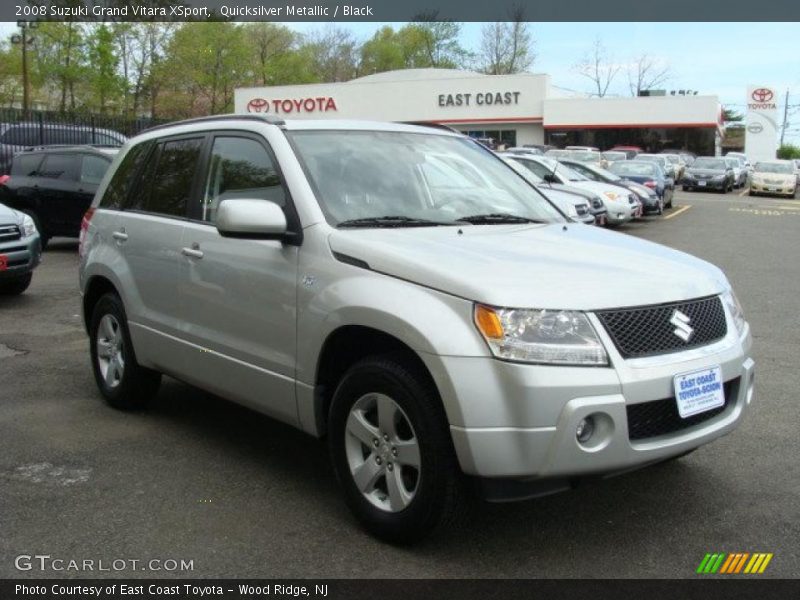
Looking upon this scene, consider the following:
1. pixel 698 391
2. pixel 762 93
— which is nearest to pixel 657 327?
pixel 698 391

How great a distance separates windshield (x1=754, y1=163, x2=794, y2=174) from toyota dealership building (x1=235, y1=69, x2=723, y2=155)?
15.1m

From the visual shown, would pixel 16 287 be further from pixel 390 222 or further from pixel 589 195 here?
pixel 589 195

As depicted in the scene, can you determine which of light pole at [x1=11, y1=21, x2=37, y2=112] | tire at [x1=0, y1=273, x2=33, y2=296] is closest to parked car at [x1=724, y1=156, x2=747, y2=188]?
light pole at [x1=11, y1=21, x2=37, y2=112]

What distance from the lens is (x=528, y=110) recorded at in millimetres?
52875

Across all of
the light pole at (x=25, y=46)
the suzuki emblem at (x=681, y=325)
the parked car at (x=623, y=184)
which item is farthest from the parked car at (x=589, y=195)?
the light pole at (x=25, y=46)

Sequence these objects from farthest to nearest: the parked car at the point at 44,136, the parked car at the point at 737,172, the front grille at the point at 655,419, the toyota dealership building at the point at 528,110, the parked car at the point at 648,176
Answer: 1. the toyota dealership building at the point at 528,110
2. the parked car at the point at 737,172
3. the parked car at the point at 648,176
4. the parked car at the point at 44,136
5. the front grille at the point at 655,419

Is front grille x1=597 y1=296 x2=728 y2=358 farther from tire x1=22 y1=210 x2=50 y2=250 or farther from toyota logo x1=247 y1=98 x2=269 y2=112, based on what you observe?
toyota logo x1=247 y1=98 x2=269 y2=112

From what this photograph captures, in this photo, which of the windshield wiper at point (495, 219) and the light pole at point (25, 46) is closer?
the windshield wiper at point (495, 219)

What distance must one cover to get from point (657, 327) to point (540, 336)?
0.55m

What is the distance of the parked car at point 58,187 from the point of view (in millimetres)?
13469

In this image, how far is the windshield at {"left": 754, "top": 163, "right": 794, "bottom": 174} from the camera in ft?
113

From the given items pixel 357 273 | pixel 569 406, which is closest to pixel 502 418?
pixel 569 406

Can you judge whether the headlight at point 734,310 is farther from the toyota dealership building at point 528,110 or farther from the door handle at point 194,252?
the toyota dealership building at point 528,110

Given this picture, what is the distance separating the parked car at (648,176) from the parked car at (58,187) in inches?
584
